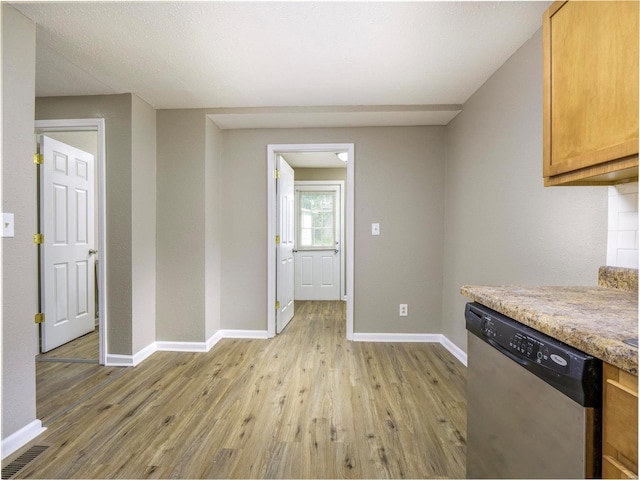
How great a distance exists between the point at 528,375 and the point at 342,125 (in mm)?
2778

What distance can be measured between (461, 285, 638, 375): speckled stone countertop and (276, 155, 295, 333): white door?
2.38 meters

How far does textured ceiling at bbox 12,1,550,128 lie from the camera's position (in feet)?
5.32

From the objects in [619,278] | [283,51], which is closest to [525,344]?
[619,278]

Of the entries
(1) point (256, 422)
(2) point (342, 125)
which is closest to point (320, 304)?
(2) point (342, 125)

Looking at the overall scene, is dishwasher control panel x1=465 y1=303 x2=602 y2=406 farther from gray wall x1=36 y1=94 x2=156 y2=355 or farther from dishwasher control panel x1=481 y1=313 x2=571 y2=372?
gray wall x1=36 y1=94 x2=156 y2=355

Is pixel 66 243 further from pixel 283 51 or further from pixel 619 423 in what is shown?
pixel 619 423

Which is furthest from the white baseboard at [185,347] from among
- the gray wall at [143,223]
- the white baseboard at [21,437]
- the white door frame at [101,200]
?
the white baseboard at [21,437]

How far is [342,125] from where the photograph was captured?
3150mm

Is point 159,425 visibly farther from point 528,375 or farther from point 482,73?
point 482,73

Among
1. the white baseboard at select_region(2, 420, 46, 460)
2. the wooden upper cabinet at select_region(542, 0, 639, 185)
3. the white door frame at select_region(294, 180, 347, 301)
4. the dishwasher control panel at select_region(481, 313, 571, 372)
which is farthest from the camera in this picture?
the white door frame at select_region(294, 180, 347, 301)

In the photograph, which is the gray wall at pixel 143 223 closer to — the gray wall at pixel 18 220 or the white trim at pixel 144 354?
the white trim at pixel 144 354

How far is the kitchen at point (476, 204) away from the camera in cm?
161

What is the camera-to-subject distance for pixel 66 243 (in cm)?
309

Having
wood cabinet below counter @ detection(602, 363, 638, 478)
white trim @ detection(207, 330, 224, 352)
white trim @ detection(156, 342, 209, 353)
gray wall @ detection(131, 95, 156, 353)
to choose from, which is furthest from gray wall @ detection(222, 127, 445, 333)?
wood cabinet below counter @ detection(602, 363, 638, 478)
